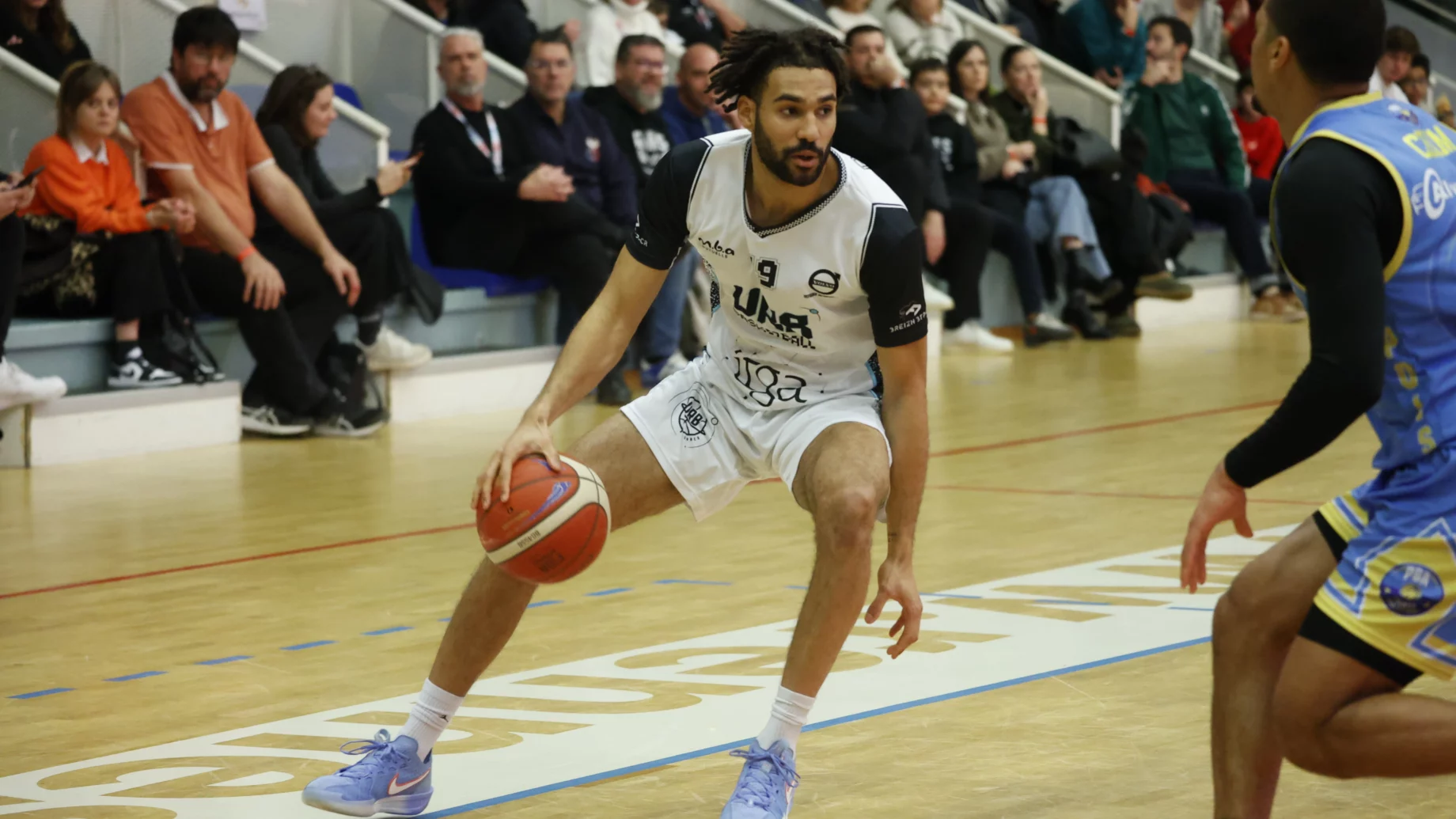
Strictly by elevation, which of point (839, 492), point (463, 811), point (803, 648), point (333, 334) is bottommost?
point (333, 334)

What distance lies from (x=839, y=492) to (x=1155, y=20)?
1132 centimetres

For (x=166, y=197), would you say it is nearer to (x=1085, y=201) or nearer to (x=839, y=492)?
(x=839, y=492)

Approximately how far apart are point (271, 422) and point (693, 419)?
5.33 m

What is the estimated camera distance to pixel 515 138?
10000 mm

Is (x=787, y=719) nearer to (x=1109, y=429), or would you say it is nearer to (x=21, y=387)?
(x=21, y=387)

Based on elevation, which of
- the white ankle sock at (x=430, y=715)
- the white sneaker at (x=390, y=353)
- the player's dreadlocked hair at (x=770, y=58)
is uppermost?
the player's dreadlocked hair at (x=770, y=58)

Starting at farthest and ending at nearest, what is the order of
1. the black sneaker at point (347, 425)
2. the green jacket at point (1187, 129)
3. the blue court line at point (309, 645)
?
the green jacket at point (1187, 129)
the black sneaker at point (347, 425)
the blue court line at point (309, 645)

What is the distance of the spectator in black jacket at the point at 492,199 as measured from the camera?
9.77 metres

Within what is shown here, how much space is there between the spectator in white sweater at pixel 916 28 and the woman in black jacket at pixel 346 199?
497 cm

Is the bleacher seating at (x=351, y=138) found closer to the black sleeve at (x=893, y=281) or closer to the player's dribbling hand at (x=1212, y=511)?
the black sleeve at (x=893, y=281)

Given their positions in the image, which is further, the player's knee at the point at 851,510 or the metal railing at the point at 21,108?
the metal railing at the point at 21,108

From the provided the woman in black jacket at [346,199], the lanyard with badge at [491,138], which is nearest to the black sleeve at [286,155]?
the woman in black jacket at [346,199]

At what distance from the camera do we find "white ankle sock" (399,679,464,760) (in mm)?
3652

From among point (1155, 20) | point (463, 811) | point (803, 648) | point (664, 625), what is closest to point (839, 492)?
point (803, 648)
